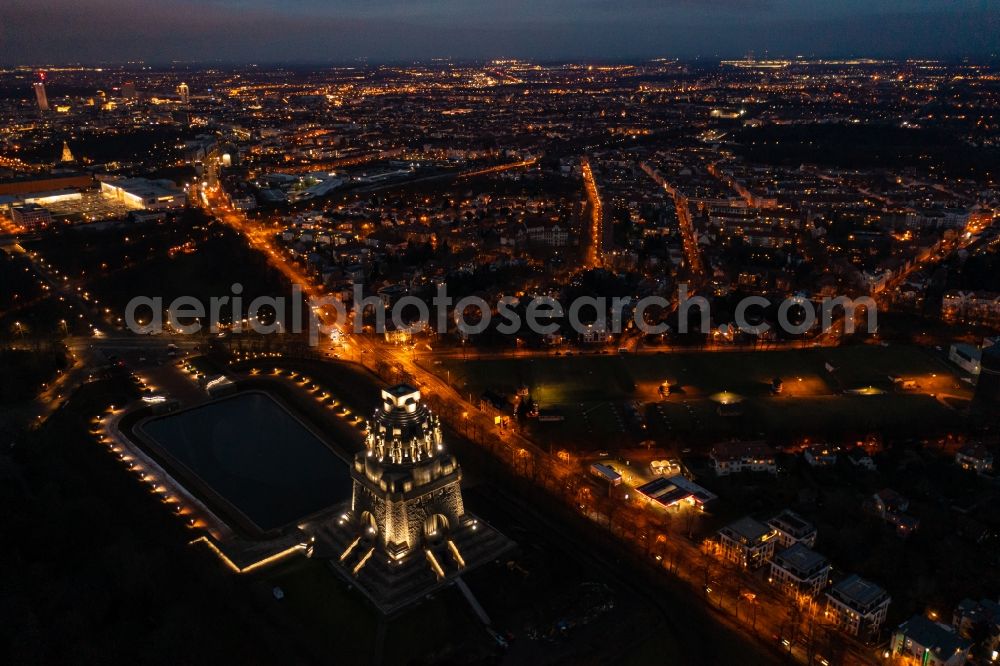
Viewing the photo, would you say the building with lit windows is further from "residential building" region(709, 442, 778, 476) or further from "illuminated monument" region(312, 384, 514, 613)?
"residential building" region(709, 442, 778, 476)

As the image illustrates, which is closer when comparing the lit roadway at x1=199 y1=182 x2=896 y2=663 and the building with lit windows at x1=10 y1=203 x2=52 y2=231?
the lit roadway at x1=199 y1=182 x2=896 y2=663

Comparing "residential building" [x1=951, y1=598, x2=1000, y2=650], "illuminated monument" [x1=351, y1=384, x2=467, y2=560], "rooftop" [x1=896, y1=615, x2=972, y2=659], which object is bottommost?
"residential building" [x1=951, y1=598, x2=1000, y2=650]

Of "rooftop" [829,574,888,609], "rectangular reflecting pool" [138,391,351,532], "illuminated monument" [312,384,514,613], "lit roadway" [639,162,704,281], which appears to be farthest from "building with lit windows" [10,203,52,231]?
"rooftop" [829,574,888,609]

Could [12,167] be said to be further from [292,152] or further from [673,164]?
[673,164]

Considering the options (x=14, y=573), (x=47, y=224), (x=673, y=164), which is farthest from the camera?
(x=673, y=164)

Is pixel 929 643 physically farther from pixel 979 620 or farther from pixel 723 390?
pixel 723 390

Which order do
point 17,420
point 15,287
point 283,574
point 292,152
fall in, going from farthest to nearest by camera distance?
point 292,152 → point 15,287 → point 17,420 → point 283,574

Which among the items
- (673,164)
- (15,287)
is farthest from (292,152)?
(15,287)
